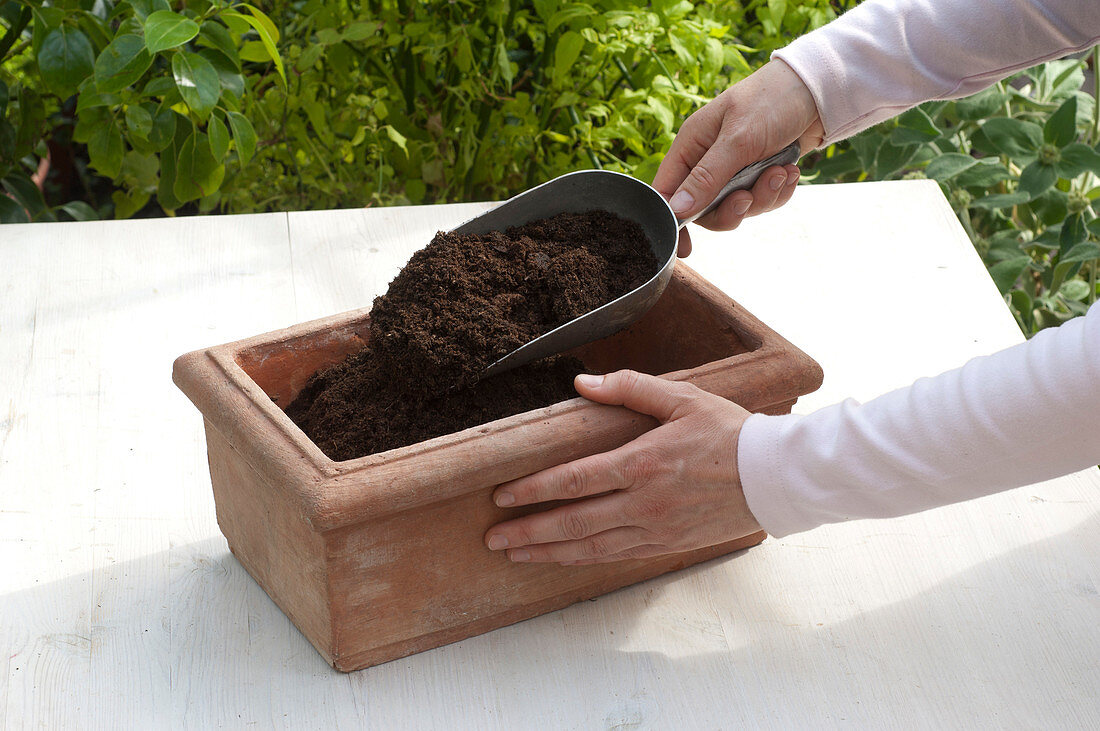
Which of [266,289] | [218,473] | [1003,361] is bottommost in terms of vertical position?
[266,289]

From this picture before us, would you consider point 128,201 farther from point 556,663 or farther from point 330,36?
point 556,663

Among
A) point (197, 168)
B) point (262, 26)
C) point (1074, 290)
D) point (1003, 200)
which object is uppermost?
point (262, 26)

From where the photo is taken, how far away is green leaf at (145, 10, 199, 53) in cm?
123

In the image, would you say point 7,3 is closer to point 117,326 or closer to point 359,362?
point 117,326

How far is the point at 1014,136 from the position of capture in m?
1.72

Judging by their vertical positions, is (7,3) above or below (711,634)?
above

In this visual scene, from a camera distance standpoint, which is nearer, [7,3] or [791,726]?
[791,726]

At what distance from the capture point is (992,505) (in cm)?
113

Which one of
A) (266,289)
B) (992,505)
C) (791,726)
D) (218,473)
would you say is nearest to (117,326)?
(266,289)

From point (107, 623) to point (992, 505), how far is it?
926mm

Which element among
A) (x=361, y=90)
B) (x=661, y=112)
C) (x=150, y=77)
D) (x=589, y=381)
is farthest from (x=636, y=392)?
(x=361, y=90)

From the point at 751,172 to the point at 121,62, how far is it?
819 millimetres

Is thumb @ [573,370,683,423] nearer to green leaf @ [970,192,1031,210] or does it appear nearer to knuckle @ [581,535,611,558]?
knuckle @ [581,535,611,558]

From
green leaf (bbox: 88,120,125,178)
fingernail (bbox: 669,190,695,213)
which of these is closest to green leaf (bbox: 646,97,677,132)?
fingernail (bbox: 669,190,695,213)
